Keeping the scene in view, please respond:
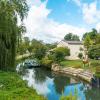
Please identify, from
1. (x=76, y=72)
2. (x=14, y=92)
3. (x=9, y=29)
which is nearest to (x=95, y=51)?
(x=76, y=72)

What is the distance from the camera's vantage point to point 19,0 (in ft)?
76.0

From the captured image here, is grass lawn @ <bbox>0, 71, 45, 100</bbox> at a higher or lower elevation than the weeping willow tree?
lower

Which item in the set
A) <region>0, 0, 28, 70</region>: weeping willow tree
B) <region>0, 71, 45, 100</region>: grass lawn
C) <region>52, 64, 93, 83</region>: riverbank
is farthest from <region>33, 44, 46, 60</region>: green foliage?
<region>0, 71, 45, 100</region>: grass lawn

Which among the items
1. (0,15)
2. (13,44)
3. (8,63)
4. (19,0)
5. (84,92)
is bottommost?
(84,92)

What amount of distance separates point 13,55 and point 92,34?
34013 millimetres

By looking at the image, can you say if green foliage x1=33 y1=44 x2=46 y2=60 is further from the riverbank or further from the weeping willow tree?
the weeping willow tree

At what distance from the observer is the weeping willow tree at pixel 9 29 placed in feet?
71.5

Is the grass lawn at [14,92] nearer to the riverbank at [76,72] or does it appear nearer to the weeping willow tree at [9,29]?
the weeping willow tree at [9,29]

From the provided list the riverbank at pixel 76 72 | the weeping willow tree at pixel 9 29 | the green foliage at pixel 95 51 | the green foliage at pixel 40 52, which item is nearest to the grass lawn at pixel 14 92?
the weeping willow tree at pixel 9 29

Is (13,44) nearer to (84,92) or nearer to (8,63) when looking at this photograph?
(8,63)

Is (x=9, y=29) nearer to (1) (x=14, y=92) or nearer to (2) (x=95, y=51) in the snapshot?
(1) (x=14, y=92)

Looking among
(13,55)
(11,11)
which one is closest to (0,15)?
(11,11)

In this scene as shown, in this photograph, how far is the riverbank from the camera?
31675mm

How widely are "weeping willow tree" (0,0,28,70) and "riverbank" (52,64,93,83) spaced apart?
10545 millimetres
